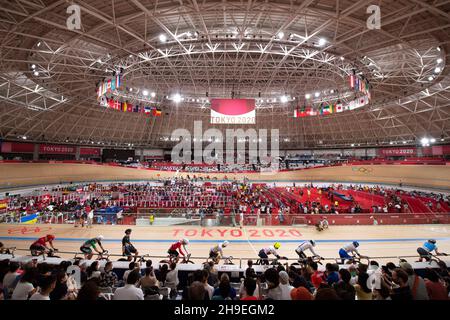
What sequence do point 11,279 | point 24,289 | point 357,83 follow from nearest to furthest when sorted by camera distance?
1. point 24,289
2. point 11,279
3. point 357,83

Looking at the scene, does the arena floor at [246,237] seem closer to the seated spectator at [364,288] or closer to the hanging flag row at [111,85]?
the seated spectator at [364,288]

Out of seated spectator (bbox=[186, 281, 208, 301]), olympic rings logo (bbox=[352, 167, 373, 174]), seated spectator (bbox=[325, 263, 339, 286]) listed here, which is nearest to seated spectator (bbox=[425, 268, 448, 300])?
seated spectator (bbox=[325, 263, 339, 286])

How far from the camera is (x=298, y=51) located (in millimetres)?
20781

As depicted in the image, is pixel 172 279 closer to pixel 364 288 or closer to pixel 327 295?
pixel 327 295

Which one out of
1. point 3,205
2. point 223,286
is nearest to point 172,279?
point 223,286

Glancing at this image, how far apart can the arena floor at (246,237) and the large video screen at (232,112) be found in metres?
12.0

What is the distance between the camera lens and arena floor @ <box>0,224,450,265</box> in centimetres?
1057

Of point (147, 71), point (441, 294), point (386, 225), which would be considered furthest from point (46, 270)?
point (147, 71)

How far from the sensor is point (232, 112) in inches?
864

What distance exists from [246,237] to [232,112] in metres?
13.5

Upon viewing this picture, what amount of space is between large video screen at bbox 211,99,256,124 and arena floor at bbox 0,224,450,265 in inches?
472
